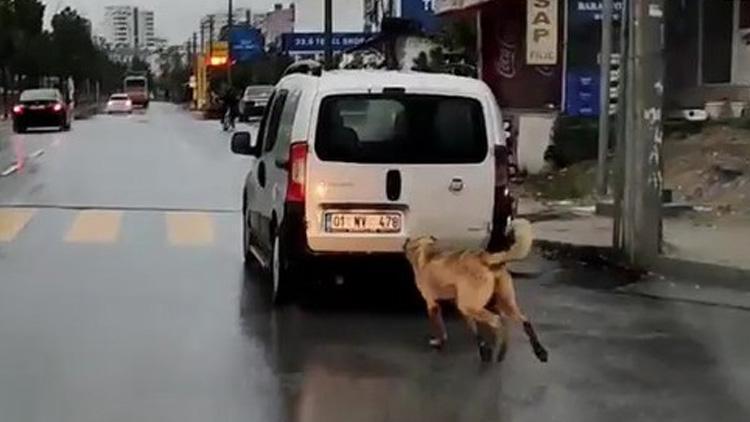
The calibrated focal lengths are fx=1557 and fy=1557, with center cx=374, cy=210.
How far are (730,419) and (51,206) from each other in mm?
13984

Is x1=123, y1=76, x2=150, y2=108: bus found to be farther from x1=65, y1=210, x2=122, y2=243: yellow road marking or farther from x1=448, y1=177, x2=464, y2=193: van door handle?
x1=448, y1=177, x2=464, y2=193: van door handle

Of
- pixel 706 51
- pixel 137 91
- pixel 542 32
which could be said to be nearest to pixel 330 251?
pixel 542 32

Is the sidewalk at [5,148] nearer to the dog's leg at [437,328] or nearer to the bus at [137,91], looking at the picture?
the dog's leg at [437,328]

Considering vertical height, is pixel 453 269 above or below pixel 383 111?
below

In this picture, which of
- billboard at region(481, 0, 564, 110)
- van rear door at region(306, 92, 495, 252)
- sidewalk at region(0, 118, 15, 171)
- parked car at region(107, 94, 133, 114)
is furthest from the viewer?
parked car at region(107, 94, 133, 114)

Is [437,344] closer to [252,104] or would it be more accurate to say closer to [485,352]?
[485,352]

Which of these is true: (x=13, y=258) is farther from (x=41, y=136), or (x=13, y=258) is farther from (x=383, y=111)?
(x=41, y=136)

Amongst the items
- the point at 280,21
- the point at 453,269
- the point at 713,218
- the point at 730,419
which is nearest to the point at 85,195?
the point at 713,218

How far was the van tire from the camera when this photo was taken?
39.0 ft

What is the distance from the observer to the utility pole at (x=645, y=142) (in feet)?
47.1

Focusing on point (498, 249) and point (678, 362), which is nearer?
point (678, 362)

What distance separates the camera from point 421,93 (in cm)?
1188

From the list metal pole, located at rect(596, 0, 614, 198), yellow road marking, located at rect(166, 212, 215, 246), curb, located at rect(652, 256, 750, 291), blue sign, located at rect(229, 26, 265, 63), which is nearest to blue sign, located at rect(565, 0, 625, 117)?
metal pole, located at rect(596, 0, 614, 198)

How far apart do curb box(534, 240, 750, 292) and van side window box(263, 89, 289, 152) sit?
3.45 meters
